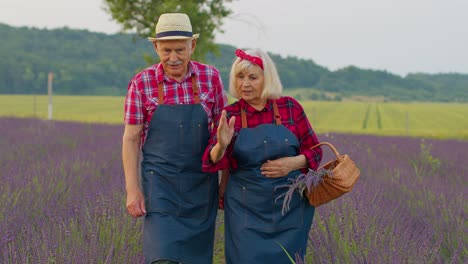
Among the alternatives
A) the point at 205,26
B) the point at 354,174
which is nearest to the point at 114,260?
the point at 354,174

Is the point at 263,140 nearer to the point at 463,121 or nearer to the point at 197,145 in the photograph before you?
the point at 197,145

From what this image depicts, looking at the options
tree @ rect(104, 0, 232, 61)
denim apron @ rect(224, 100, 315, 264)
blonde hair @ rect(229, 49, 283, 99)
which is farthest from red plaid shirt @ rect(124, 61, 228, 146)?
tree @ rect(104, 0, 232, 61)

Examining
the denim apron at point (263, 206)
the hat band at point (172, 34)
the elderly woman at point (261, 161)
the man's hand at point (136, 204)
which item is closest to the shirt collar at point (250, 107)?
the elderly woman at point (261, 161)

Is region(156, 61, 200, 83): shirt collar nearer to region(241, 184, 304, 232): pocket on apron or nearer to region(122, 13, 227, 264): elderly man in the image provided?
region(122, 13, 227, 264): elderly man

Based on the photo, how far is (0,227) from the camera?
→ 9.80 ft

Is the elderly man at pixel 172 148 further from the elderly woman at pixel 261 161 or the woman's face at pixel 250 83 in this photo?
the woman's face at pixel 250 83

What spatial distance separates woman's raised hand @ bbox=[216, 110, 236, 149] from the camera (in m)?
2.47

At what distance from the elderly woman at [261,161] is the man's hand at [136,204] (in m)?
0.38

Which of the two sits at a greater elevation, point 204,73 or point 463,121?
point 204,73

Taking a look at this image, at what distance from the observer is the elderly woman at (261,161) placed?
2.59 metres

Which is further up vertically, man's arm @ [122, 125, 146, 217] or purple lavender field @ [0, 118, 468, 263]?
man's arm @ [122, 125, 146, 217]

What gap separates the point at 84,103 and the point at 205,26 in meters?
38.5

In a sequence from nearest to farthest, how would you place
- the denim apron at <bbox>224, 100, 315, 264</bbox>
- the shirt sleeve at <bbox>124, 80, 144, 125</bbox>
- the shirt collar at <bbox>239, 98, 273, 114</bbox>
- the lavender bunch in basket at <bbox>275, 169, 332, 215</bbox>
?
the lavender bunch in basket at <bbox>275, 169, 332, 215</bbox>
the denim apron at <bbox>224, 100, 315, 264</bbox>
the shirt collar at <bbox>239, 98, 273, 114</bbox>
the shirt sleeve at <bbox>124, 80, 144, 125</bbox>

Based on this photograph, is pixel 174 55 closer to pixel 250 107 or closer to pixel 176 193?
pixel 250 107
